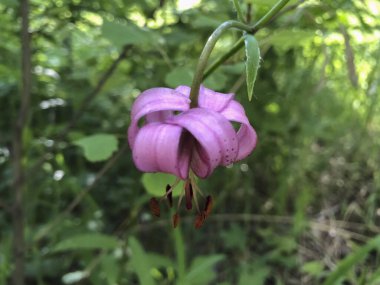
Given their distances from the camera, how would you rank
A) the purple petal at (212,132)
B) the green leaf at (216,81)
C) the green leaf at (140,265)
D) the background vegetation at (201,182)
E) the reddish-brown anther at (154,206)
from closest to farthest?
the purple petal at (212,132), the reddish-brown anther at (154,206), the green leaf at (216,81), the green leaf at (140,265), the background vegetation at (201,182)

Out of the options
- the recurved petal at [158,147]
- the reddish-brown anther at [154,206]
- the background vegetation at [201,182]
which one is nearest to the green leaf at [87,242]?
the background vegetation at [201,182]

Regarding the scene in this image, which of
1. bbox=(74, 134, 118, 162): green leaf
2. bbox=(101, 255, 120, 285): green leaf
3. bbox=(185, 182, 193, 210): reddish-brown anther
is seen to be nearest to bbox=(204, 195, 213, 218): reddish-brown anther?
bbox=(185, 182, 193, 210): reddish-brown anther

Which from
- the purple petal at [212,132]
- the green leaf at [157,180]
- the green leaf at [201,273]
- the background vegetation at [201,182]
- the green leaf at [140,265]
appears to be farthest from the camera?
the background vegetation at [201,182]

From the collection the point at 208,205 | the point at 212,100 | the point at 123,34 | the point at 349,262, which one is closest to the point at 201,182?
the point at 349,262

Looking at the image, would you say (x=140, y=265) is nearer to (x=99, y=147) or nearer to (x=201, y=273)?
(x=201, y=273)

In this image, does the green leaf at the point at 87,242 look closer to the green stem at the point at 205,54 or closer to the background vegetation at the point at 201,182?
the background vegetation at the point at 201,182

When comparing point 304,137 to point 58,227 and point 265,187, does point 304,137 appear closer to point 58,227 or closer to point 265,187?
point 265,187
